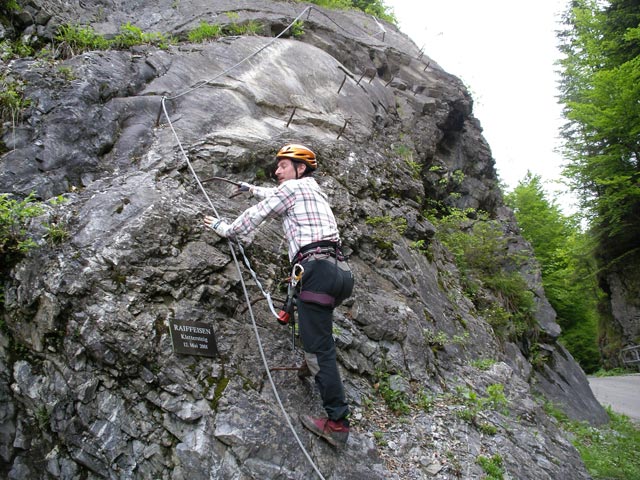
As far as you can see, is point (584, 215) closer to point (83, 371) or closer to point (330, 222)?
point (330, 222)

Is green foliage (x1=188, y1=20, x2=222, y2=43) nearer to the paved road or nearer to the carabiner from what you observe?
the carabiner

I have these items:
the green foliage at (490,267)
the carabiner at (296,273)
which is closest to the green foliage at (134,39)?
the carabiner at (296,273)

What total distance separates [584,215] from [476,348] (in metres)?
11.9

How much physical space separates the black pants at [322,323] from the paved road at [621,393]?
11053mm

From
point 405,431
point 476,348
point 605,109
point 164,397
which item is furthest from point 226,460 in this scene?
point 605,109

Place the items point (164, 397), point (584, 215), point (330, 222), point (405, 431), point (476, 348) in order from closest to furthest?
point (164, 397) → point (330, 222) → point (405, 431) → point (476, 348) → point (584, 215)

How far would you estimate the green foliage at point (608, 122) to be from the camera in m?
14.9

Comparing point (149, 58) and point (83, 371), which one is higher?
point (149, 58)

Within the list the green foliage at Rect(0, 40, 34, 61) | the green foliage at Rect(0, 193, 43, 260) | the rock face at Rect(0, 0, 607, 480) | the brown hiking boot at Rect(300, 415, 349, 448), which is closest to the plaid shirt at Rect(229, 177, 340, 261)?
the rock face at Rect(0, 0, 607, 480)

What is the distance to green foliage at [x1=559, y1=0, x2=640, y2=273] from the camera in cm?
1491

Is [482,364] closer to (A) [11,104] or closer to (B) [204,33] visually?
(A) [11,104]

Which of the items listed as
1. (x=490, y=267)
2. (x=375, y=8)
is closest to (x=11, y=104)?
(x=490, y=267)

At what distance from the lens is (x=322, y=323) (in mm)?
4129

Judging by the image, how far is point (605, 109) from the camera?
49.6 ft
